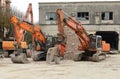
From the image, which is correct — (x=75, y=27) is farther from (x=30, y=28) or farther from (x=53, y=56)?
(x=53, y=56)

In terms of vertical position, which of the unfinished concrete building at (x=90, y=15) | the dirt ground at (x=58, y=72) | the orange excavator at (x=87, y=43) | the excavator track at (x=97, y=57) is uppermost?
the unfinished concrete building at (x=90, y=15)

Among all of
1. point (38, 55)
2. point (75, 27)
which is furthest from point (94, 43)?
point (38, 55)

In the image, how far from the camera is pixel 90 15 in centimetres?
6606

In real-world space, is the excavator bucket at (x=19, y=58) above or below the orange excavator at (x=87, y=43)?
below

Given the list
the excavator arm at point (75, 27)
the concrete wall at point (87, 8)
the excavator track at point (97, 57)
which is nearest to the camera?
the excavator arm at point (75, 27)

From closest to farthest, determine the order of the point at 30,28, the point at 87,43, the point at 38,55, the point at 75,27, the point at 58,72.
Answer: the point at 58,72
the point at 30,28
the point at 75,27
the point at 38,55
the point at 87,43

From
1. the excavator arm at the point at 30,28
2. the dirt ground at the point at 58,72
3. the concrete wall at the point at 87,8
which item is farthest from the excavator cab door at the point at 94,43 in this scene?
the concrete wall at the point at 87,8

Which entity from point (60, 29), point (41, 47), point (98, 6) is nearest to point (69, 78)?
point (60, 29)

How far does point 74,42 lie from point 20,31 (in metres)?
7.93

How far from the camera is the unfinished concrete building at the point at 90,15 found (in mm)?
65375

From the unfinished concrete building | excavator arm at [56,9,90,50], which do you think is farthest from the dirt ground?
the unfinished concrete building

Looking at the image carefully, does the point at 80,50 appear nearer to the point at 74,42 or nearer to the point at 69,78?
the point at 74,42

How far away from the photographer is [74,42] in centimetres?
3947

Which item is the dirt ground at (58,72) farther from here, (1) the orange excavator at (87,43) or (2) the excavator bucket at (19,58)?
(1) the orange excavator at (87,43)
